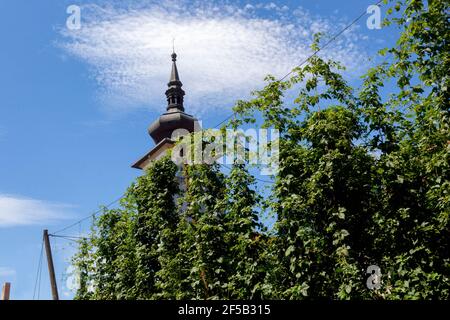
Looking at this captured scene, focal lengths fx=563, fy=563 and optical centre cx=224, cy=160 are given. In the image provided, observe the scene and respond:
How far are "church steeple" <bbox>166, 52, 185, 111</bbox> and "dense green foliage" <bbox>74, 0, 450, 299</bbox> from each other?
1547 inches

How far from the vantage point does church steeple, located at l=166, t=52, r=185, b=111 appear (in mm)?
49250

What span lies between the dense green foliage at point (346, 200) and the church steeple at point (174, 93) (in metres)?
39.3

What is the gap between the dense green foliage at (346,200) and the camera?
25.3 ft

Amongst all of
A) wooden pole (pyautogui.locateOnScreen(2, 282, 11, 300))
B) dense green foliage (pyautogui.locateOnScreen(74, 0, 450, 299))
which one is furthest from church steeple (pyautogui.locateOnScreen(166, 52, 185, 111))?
dense green foliage (pyautogui.locateOnScreen(74, 0, 450, 299))

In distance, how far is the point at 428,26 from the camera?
26.3 feet

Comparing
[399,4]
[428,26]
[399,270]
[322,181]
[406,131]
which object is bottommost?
[399,270]

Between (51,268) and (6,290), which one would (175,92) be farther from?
(51,268)

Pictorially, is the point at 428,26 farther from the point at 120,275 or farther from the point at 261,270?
the point at 120,275

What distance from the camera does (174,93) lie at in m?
50.5

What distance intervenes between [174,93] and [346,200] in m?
43.1

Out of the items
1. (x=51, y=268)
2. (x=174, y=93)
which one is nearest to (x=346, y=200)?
(x=51, y=268)

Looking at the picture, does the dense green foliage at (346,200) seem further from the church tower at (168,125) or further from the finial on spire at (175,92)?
the finial on spire at (175,92)

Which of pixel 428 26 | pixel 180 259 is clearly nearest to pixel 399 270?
pixel 428 26
